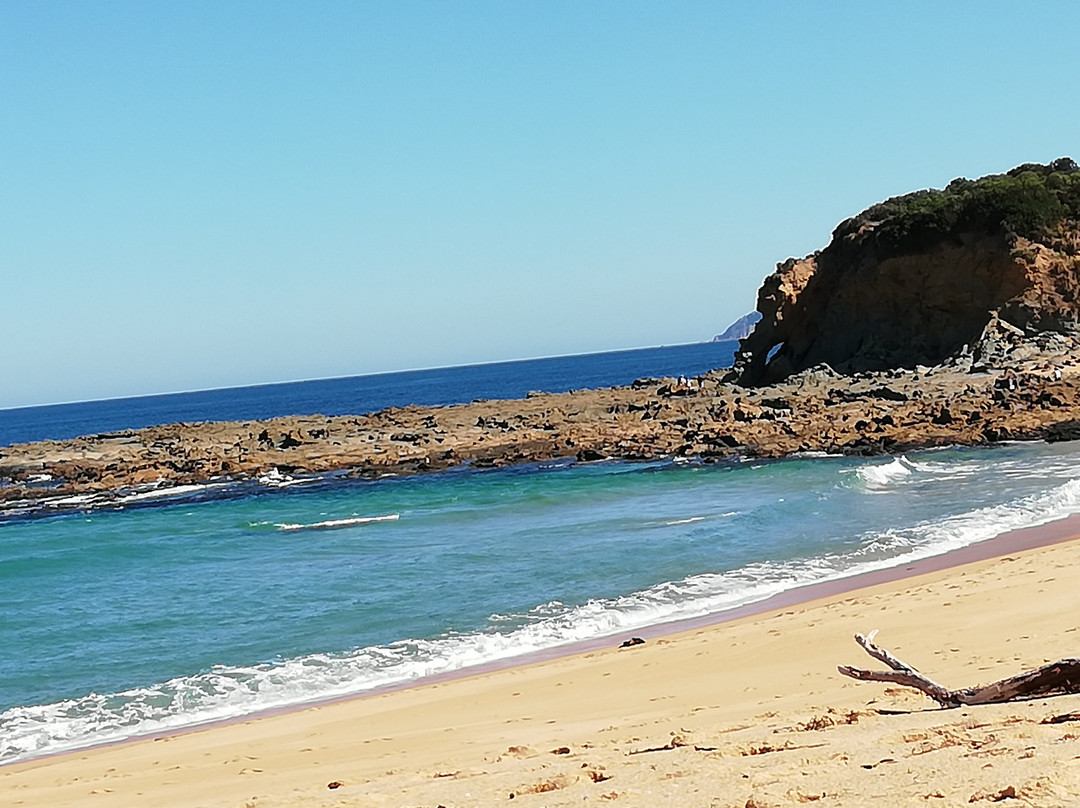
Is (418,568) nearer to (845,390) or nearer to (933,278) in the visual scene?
(845,390)

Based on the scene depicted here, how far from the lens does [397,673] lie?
1201 centimetres

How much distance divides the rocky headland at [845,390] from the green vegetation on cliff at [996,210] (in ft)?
0.26

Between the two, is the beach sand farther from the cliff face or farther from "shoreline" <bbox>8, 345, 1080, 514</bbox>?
the cliff face

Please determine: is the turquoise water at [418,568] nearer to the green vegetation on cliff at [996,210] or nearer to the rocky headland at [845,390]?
the rocky headland at [845,390]

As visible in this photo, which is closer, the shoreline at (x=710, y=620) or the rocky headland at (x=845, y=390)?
the shoreline at (x=710, y=620)

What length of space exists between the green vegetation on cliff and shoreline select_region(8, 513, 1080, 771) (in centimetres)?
2478

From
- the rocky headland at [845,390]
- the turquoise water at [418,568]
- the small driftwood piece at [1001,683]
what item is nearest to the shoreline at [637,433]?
the rocky headland at [845,390]

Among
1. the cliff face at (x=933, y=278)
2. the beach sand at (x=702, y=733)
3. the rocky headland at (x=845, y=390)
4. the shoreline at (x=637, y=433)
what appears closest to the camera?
the beach sand at (x=702, y=733)

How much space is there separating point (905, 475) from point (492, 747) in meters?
18.6

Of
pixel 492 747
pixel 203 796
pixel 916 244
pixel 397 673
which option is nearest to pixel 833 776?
pixel 492 747

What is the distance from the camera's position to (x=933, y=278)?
40.7 m

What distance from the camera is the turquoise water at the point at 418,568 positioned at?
1232 cm

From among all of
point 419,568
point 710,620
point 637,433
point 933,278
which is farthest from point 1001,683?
point 933,278

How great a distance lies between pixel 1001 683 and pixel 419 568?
1267 centimetres
